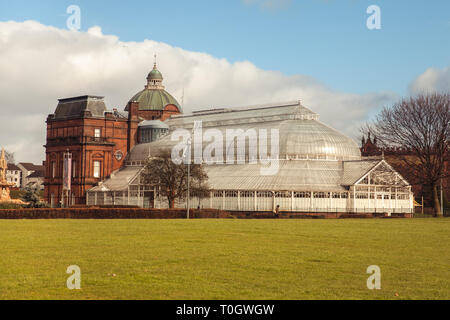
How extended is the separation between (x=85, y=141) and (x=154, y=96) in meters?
26.6

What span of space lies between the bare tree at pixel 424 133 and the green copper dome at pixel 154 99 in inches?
2530

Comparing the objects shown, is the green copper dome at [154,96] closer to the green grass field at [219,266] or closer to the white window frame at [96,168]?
the white window frame at [96,168]

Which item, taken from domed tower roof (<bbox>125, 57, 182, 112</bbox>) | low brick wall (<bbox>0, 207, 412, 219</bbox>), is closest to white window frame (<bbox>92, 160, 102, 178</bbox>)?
domed tower roof (<bbox>125, 57, 182, 112</bbox>)

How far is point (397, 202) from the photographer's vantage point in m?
87.3

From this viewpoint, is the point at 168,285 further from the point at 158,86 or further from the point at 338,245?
the point at 158,86

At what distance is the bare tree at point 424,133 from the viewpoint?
241ft

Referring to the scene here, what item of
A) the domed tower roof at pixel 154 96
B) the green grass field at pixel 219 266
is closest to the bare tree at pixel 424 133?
the green grass field at pixel 219 266

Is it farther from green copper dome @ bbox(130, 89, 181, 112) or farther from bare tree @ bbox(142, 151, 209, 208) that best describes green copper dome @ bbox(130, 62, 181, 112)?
bare tree @ bbox(142, 151, 209, 208)

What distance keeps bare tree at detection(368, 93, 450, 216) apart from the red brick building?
53.9 meters

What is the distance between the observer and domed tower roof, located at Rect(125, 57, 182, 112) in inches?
5187

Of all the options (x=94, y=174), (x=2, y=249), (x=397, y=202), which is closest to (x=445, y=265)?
(x=2, y=249)

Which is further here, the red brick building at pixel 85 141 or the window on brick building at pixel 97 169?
the window on brick building at pixel 97 169

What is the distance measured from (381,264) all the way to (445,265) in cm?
244
